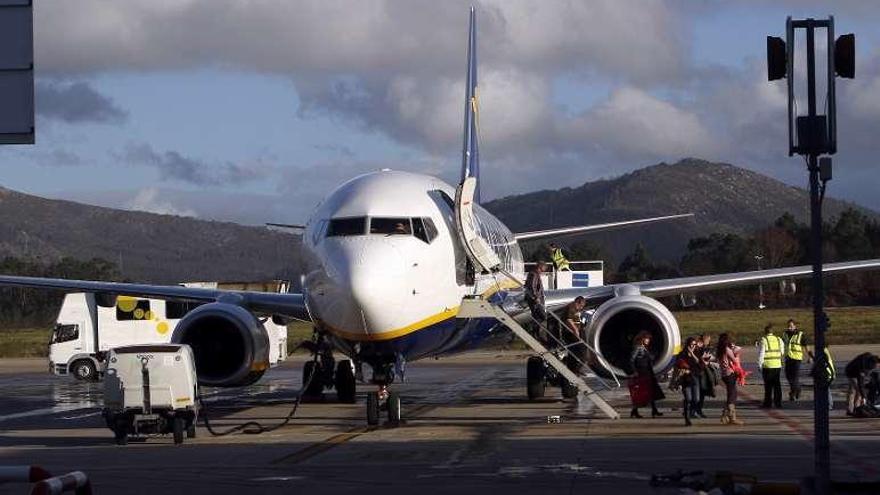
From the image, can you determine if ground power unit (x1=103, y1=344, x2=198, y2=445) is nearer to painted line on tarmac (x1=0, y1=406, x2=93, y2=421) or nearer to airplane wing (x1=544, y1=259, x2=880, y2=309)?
painted line on tarmac (x1=0, y1=406, x2=93, y2=421)

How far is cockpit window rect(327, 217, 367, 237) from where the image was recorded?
2350 cm

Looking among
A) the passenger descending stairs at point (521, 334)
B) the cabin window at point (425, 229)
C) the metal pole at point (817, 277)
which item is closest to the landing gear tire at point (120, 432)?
the cabin window at point (425, 229)

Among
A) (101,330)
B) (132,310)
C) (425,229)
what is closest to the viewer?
(425,229)

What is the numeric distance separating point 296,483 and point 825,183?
6688 mm

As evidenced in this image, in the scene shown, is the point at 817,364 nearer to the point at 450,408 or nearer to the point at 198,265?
the point at 450,408

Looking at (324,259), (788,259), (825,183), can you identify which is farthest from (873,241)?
(825,183)

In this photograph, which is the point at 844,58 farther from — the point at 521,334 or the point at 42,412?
the point at 42,412

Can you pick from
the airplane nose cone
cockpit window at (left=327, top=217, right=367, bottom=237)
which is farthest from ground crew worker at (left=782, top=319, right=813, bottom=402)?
cockpit window at (left=327, top=217, right=367, bottom=237)

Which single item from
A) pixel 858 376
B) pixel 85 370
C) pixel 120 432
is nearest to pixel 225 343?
pixel 120 432

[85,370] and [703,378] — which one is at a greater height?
[703,378]

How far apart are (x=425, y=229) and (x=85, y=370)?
29.4m

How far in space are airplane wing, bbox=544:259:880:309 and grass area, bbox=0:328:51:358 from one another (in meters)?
43.9

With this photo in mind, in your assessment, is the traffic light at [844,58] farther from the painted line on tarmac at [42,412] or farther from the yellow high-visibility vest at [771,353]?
the painted line on tarmac at [42,412]

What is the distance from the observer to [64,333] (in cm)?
5156
